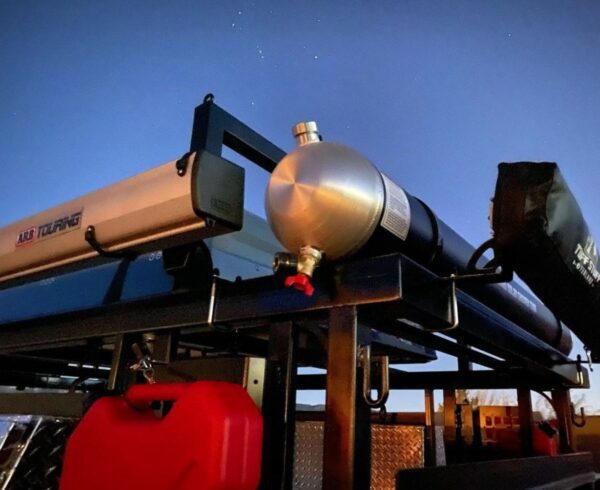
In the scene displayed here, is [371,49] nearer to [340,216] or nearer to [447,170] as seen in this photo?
[447,170]

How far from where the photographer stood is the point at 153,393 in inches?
28.1

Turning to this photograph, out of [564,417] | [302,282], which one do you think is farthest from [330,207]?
[564,417]

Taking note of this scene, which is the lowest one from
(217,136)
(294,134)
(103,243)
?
(103,243)

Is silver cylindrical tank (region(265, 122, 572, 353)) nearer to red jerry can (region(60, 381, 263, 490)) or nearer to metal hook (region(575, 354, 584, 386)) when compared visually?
red jerry can (region(60, 381, 263, 490))

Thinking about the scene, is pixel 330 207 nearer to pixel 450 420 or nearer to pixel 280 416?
pixel 280 416

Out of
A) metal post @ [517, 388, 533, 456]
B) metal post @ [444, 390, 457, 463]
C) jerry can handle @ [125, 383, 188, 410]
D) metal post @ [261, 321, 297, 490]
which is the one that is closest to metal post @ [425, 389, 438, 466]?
metal post @ [444, 390, 457, 463]

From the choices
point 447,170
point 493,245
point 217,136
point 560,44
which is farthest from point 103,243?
point 447,170

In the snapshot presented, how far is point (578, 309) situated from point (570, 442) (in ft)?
3.43

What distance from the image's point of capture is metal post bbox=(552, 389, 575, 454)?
1.75 meters

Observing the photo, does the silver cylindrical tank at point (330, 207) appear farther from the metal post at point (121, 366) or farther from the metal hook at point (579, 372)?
the metal hook at point (579, 372)

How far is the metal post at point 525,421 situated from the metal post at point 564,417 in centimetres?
11

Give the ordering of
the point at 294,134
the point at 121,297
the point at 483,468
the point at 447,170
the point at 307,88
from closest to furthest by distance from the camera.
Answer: the point at 294,134 → the point at 483,468 → the point at 121,297 → the point at 307,88 → the point at 447,170

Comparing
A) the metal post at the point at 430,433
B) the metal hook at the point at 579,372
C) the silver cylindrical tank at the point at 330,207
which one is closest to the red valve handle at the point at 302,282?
the silver cylindrical tank at the point at 330,207

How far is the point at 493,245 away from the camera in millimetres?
734
